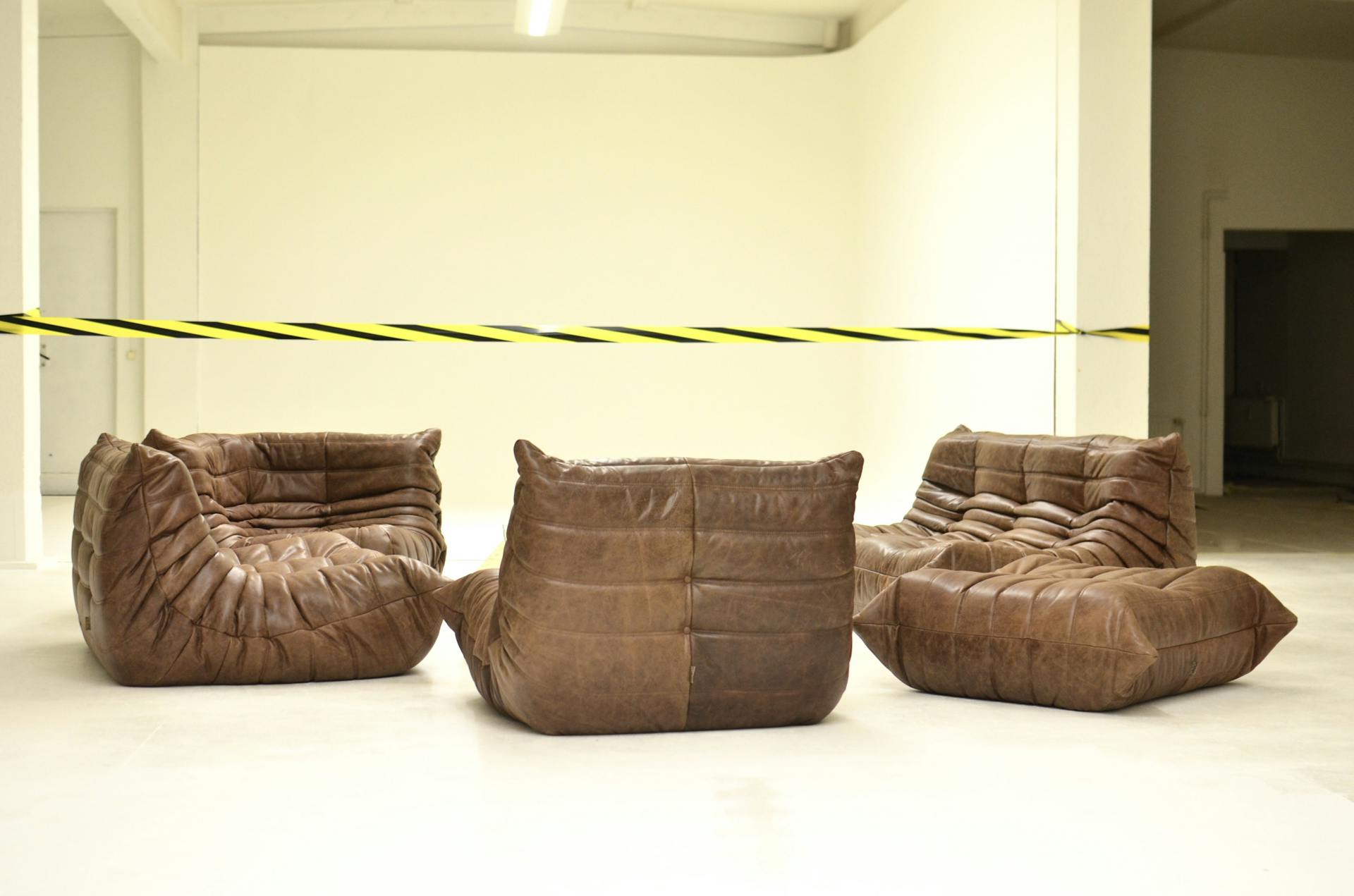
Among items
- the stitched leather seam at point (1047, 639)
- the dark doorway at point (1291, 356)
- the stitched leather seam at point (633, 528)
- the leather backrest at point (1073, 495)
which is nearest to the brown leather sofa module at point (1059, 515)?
the leather backrest at point (1073, 495)

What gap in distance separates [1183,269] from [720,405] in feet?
13.9

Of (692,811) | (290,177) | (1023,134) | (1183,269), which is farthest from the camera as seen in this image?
(1183,269)

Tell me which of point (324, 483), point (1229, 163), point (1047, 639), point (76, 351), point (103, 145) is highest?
point (1229, 163)

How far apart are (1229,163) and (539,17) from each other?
5.90 m

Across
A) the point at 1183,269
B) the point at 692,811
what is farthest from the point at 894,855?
the point at 1183,269

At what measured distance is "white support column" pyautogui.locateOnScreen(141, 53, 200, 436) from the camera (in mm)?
7266

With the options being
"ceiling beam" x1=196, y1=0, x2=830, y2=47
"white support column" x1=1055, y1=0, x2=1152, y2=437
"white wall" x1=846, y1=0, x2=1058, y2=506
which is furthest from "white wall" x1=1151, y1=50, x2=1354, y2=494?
"white support column" x1=1055, y1=0, x2=1152, y2=437

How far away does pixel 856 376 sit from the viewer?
9.41 metres

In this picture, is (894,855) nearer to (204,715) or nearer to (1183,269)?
(204,715)

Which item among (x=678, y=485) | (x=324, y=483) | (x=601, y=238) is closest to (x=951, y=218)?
(x=601, y=238)

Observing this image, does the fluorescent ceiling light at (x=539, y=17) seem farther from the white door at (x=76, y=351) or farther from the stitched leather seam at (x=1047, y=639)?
the stitched leather seam at (x=1047, y=639)

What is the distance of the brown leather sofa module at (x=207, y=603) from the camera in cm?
353

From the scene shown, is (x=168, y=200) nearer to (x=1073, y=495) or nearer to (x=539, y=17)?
(x=539, y=17)

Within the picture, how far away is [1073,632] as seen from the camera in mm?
3340
